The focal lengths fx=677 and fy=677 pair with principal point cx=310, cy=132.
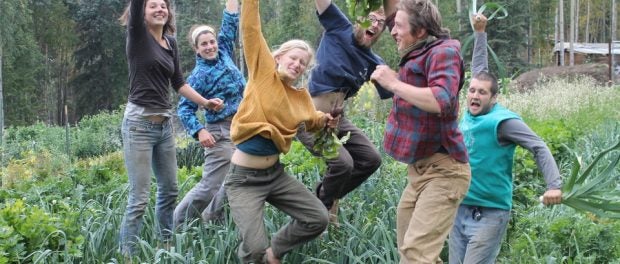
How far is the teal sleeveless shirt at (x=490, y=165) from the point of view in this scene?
3498mm

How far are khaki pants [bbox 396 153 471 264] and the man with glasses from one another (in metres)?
1.08

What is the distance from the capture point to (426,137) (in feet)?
10.2

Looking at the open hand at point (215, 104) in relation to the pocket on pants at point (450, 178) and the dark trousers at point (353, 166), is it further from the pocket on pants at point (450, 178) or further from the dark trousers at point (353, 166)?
the pocket on pants at point (450, 178)

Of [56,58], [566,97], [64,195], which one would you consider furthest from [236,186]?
[56,58]

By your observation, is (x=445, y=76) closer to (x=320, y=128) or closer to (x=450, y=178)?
(x=450, y=178)

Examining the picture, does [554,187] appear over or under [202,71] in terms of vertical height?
under

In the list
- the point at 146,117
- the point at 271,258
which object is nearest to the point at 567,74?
the point at 146,117

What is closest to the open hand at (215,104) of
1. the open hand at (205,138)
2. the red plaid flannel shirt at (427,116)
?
the open hand at (205,138)

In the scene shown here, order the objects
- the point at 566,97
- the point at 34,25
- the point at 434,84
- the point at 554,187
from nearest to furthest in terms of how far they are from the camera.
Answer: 1. the point at 434,84
2. the point at 554,187
3. the point at 566,97
4. the point at 34,25

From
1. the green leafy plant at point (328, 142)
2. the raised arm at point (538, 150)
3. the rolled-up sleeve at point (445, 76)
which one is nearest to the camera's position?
the rolled-up sleeve at point (445, 76)

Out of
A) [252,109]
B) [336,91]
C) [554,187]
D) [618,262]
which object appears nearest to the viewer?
[554,187]

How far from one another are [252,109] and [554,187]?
1.56 metres

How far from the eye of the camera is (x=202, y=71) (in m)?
4.92

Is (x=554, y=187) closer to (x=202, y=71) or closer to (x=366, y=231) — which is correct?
(x=366, y=231)
